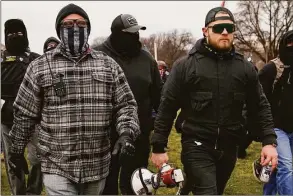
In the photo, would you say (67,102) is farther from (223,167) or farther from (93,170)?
(223,167)

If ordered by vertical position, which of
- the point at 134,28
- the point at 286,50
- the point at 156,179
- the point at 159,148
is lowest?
the point at 156,179

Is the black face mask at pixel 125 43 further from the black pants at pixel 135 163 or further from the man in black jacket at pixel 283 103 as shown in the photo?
the man in black jacket at pixel 283 103

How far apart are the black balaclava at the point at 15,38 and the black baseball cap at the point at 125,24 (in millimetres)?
1313

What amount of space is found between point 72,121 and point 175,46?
6568cm

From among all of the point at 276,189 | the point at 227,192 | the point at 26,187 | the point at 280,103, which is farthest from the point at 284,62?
the point at 26,187

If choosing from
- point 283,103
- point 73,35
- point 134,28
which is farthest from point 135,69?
point 73,35

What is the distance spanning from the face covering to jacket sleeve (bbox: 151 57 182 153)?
92cm

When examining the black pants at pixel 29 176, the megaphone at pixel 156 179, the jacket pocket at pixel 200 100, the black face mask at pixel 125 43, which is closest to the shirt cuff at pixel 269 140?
the jacket pocket at pixel 200 100

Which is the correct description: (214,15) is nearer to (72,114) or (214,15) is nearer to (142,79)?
(142,79)

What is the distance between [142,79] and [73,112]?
1924 mm

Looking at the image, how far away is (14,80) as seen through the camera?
6.05 m

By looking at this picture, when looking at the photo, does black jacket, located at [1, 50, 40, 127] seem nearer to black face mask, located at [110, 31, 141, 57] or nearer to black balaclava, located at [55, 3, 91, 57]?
black face mask, located at [110, 31, 141, 57]

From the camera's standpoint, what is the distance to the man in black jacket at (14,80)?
607cm

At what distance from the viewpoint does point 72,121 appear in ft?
11.9
